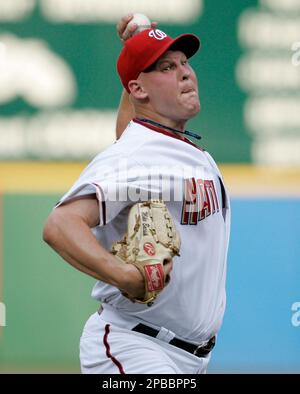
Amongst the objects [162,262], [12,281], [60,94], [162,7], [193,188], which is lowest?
[12,281]

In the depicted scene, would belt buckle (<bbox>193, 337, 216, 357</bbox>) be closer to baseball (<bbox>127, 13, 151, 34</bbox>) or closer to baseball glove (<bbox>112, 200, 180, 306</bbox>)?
baseball glove (<bbox>112, 200, 180, 306</bbox>)

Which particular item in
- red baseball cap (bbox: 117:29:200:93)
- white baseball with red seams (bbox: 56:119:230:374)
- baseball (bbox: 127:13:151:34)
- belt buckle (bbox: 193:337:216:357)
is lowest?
belt buckle (bbox: 193:337:216:357)

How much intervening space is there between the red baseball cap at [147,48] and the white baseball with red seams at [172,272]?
0.20m

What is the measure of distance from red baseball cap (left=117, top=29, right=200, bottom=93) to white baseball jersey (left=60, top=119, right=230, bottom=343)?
0.20 m

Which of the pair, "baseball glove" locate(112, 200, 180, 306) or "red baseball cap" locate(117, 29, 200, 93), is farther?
"red baseball cap" locate(117, 29, 200, 93)

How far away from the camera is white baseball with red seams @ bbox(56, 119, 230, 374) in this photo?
2.87 metres

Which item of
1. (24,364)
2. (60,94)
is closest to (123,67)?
(60,94)

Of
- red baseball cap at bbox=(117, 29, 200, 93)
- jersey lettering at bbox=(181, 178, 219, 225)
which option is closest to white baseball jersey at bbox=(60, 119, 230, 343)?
jersey lettering at bbox=(181, 178, 219, 225)

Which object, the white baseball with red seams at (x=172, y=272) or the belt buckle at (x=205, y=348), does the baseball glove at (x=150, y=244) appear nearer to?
the white baseball with red seams at (x=172, y=272)

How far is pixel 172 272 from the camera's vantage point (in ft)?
9.52

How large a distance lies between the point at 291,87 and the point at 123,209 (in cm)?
201

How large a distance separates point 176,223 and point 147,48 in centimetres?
53

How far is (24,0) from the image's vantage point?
15.1 ft

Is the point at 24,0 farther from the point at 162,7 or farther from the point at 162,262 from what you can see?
the point at 162,262
